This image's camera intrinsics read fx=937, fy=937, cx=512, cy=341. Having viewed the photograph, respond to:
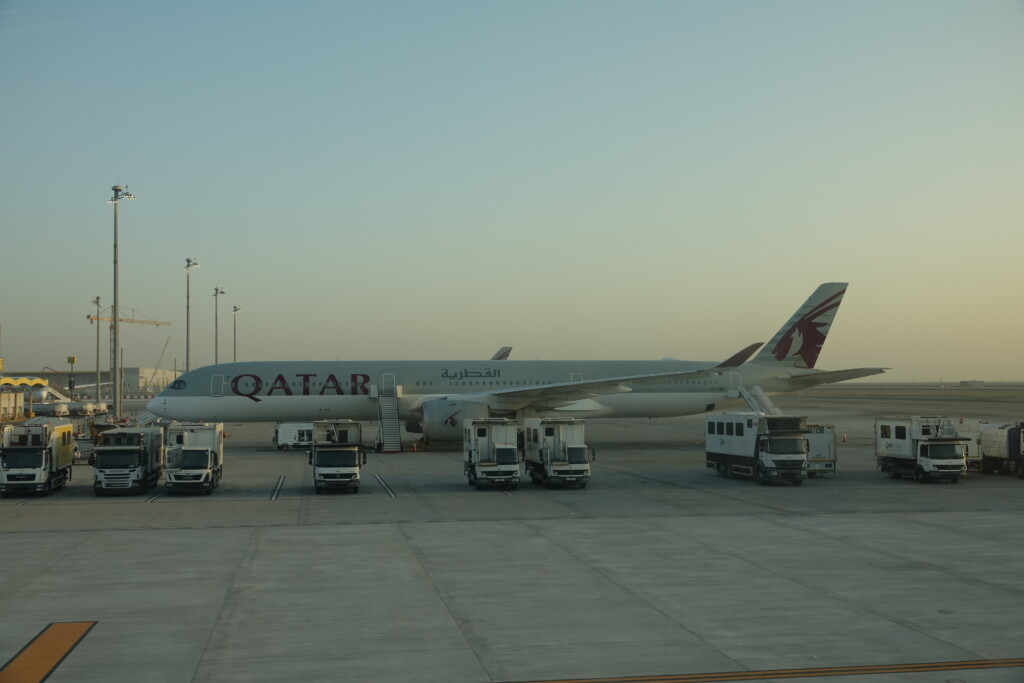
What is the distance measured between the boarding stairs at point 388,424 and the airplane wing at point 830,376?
24.9 metres

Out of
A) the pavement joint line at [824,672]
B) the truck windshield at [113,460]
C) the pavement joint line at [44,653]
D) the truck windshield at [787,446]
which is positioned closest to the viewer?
the pavement joint line at [824,672]

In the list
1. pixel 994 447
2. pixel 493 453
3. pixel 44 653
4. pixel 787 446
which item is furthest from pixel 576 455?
pixel 44 653

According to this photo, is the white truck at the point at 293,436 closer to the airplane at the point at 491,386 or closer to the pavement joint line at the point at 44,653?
the airplane at the point at 491,386

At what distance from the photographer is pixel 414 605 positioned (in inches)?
690

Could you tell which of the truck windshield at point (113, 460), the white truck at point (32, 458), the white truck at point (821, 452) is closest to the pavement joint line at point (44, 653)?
the truck windshield at point (113, 460)

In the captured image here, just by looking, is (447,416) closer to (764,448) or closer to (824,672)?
(764,448)

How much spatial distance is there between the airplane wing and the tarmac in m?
20.9

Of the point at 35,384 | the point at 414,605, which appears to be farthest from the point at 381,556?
the point at 35,384

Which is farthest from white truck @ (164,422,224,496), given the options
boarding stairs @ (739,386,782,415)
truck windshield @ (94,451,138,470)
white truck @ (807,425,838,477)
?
boarding stairs @ (739,386,782,415)

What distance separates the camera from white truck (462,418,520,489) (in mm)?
36594

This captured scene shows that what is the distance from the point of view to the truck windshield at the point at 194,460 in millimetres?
35375

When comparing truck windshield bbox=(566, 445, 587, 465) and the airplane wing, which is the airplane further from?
truck windshield bbox=(566, 445, 587, 465)

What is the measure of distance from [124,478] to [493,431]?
13970mm

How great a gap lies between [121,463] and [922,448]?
105 ft
